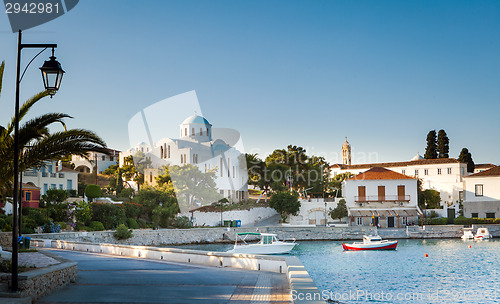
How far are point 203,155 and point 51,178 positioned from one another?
78.2 feet

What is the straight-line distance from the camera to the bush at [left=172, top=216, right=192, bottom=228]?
5581 cm

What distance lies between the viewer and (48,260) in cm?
1670

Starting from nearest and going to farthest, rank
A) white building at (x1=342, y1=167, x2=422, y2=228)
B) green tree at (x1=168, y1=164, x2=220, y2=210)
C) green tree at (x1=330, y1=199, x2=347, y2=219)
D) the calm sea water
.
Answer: the calm sea water
green tree at (x1=168, y1=164, x2=220, y2=210)
white building at (x1=342, y1=167, x2=422, y2=228)
green tree at (x1=330, y1=199, x2=347, y2=219)

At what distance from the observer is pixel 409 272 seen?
33.3 meters

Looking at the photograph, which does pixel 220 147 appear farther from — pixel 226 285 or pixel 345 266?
pixel 226 285

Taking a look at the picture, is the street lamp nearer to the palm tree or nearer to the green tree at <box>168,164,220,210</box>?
the palm tree

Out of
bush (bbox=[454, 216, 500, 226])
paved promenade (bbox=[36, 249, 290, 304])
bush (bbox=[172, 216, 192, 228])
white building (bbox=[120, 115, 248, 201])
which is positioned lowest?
bush (bbox=[454, 216, 500, 226])

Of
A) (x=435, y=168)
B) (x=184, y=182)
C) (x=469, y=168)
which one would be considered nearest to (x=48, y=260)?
(x=184, y=182)

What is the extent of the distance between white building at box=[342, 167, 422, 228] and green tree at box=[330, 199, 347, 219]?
612 millimetres

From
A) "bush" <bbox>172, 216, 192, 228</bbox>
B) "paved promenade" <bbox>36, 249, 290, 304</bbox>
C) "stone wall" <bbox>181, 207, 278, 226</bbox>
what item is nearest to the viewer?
"paved promenade" <bbox>36, 249, 290, 304</bbox>

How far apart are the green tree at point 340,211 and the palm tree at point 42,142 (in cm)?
5212

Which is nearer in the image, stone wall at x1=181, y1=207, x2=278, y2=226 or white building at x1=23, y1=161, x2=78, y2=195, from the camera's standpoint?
white building at x1=23, y1=161, x2=78, y2=195

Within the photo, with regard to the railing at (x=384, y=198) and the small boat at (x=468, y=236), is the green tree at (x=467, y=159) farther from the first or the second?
the small boat at (x=468, y=236)

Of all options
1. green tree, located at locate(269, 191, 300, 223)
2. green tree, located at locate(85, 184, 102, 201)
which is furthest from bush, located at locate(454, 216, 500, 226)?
green tree, located at locate(85, 184, 102, 201)
